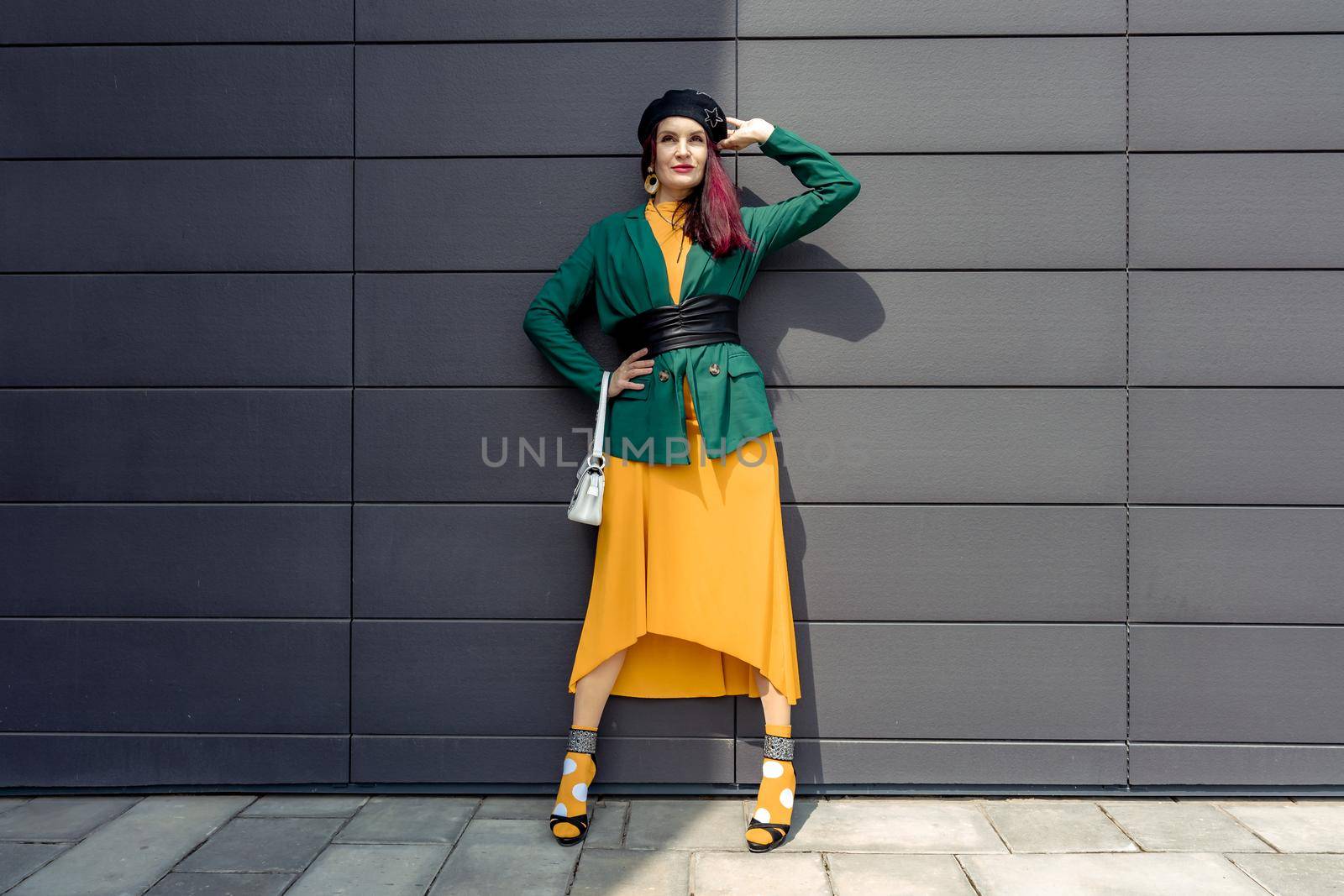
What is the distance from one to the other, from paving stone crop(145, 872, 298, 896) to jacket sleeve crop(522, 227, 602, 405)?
1.43 meters

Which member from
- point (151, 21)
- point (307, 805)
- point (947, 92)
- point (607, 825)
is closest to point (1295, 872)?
point (607, 825)

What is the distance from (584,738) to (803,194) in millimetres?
1645

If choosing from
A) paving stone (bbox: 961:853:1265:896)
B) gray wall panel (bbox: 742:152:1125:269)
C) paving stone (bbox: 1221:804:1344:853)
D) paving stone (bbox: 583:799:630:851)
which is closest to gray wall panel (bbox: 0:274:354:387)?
gray wall panel (bbox: 742:152:1125:269)

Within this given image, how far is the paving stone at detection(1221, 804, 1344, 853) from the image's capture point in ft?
7.53

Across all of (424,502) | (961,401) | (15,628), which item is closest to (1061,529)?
(961,401)

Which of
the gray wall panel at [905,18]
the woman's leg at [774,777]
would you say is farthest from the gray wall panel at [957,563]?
the gray wall panel at [905,18]

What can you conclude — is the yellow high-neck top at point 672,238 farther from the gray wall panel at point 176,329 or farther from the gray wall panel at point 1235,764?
the gray wall panel at point 1235,764

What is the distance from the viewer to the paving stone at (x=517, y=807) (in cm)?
250

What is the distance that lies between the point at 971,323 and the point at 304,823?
2.38 metres

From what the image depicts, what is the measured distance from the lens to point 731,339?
2.50m

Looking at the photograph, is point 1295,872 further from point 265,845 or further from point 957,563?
point 265,845

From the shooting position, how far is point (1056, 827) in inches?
94.3

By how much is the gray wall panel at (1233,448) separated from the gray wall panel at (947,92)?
821 millimetres

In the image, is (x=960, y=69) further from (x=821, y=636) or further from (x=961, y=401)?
(x=821, y=636)
